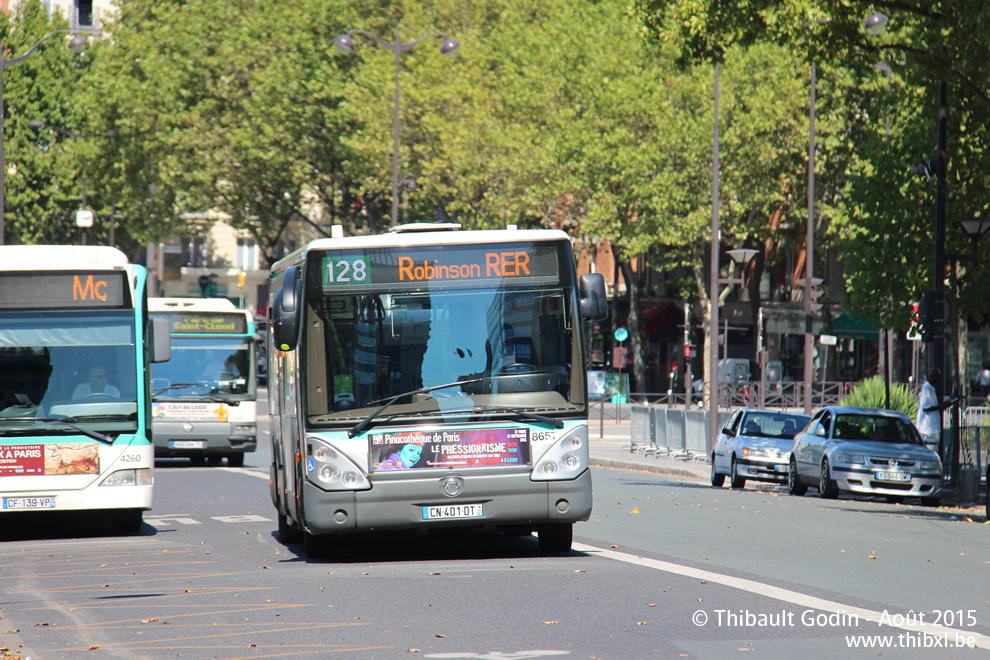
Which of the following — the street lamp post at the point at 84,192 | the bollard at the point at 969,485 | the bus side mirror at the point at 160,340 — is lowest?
the bollard at the point at 969,485

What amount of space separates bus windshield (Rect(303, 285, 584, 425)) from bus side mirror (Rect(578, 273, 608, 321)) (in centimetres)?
15

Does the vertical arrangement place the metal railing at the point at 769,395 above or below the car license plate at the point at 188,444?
below

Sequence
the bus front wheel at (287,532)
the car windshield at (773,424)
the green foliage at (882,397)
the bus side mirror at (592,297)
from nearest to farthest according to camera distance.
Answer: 1. the bus side mirror at (592,297)
2. the bus front wheel at (287,532)
3. the car windshield at (773,424)
4. the green foliage at (882,397)

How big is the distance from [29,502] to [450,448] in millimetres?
5104

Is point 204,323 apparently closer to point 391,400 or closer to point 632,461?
point 632,461

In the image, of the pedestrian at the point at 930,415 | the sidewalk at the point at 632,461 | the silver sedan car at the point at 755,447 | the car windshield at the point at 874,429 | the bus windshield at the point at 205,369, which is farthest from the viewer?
the sidewalk at the point at 632,461

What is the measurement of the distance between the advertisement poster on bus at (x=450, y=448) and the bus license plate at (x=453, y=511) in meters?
0.33

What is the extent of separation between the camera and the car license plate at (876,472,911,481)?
71.7 feet

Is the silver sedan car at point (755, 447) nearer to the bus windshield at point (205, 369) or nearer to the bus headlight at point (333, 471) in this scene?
the bus windshield at point (205, 369)

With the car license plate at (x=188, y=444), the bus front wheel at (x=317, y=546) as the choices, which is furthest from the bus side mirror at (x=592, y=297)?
the car license plate at (x=188, y=444)

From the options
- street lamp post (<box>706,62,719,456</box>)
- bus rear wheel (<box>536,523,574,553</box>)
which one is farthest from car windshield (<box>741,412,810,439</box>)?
bus rear wheel (<box>536,523,574,553</box>)

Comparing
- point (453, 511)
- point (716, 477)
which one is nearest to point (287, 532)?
point (453, 511)

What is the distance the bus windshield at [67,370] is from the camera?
14.8 m

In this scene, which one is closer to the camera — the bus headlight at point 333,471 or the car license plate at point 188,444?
the bus headlight at point 333,471
